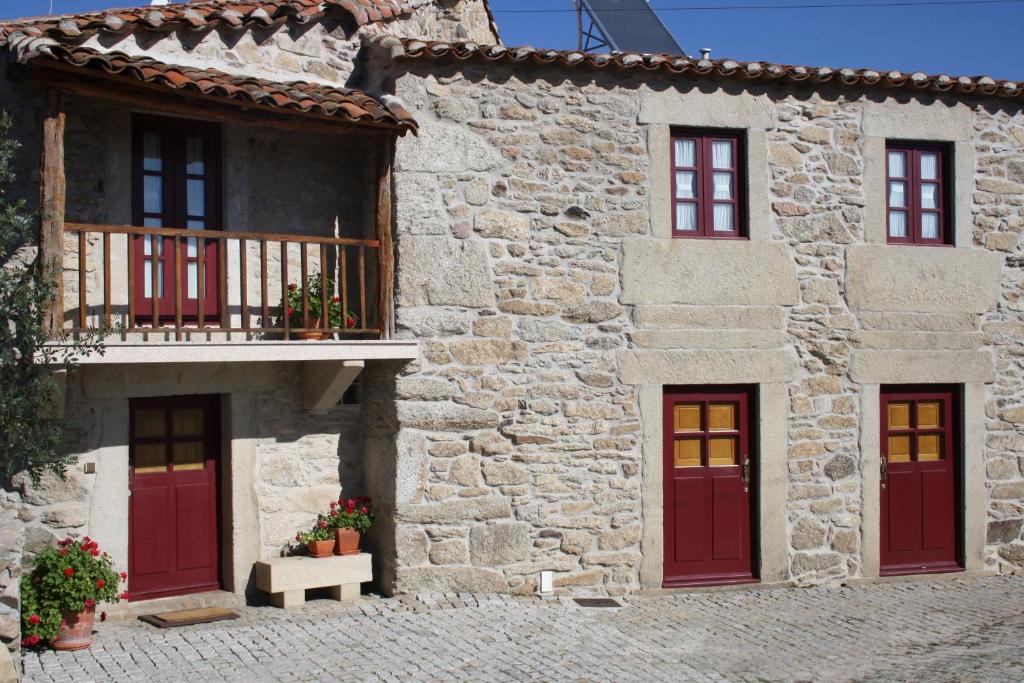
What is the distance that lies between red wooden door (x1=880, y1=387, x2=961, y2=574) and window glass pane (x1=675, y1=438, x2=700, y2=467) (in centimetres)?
187

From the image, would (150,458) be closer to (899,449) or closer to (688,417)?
(688,417)

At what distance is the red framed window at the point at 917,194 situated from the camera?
10.3m

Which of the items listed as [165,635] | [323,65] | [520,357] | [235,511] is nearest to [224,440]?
[235,511]

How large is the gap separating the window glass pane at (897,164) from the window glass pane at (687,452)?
318cm

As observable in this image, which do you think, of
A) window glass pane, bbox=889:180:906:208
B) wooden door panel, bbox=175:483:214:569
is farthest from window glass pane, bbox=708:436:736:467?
wooden door panel, bbox=175:483:214:569

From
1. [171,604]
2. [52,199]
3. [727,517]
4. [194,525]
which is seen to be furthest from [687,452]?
[52,199]

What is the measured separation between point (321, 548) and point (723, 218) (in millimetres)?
4511

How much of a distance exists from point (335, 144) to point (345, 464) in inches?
108

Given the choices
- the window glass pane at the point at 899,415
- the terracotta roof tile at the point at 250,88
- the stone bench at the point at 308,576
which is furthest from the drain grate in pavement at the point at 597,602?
the terracotta roof tile at the point at 250,88

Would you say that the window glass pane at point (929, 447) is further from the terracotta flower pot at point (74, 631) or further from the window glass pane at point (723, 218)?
the terracotta flower pot at point (74, 631)

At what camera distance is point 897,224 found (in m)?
10.4

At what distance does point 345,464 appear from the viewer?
9.38 meters

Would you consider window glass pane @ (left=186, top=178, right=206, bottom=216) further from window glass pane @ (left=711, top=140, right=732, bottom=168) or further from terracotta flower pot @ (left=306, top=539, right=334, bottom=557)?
window glass pane @ (left=711, top=140, right=732, bottom=168)

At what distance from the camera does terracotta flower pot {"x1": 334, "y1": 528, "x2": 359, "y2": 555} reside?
29.5 feet
